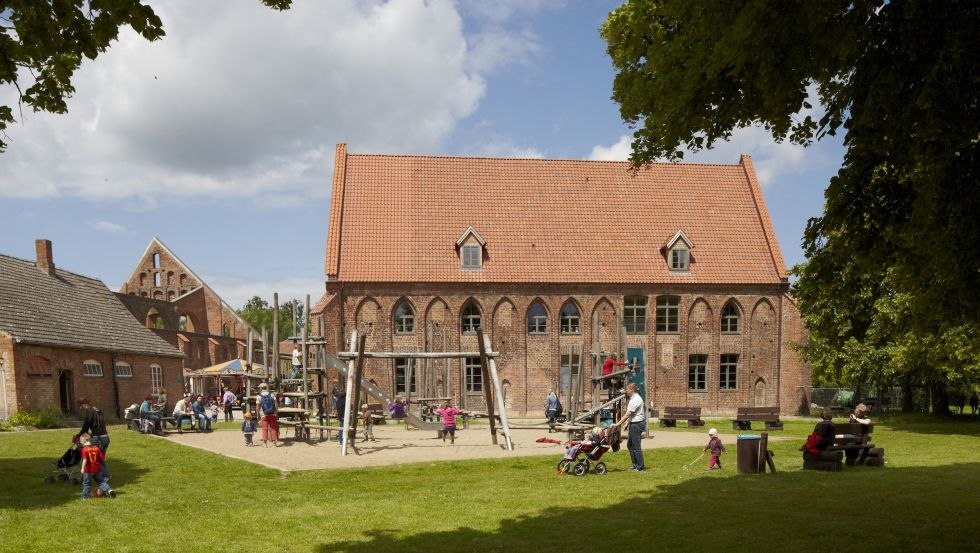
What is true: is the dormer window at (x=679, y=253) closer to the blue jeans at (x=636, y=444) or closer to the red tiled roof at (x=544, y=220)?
the red tiled roof at (x=544, y=220)

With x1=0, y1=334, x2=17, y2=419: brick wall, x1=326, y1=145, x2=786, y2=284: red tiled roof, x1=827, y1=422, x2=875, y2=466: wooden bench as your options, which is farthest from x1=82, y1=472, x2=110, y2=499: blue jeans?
x1=326, y1=145, x2=786, y2=284: red tiled roof

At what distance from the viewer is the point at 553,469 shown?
583 inches

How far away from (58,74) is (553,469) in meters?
Result: 11.3

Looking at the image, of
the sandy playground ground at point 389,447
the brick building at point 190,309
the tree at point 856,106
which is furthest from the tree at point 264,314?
the tree at point 856,106

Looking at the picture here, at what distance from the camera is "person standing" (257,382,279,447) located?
19.2 m

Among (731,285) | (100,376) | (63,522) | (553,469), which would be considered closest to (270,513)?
(63,522)

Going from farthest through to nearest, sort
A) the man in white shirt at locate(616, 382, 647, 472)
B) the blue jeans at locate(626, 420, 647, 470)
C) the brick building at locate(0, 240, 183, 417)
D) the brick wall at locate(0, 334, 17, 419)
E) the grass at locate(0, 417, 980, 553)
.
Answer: the brick building at locate(0, 240, 183, 417), the brick wall at locate(0, 334, 17, 419), the blue jeans at locate(626, 420, 647, 470), the man in white shirt at locate(616, 382, 647, 472), the grass at locate(0, 417, 980, 553)

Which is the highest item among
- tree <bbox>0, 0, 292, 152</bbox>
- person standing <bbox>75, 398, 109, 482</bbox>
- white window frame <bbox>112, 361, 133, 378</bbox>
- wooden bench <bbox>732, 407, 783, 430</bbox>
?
tree <bbox>0, 0, 292, 152</bbox>

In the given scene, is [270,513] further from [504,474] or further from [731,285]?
[731,285]

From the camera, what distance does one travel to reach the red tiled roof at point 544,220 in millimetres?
34906

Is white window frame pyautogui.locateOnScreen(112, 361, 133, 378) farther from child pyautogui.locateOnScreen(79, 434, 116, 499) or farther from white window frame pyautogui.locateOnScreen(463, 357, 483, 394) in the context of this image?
child pyautogui.locateOnScreen(79, 434, 116, 499)

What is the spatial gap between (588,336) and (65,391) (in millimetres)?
21816

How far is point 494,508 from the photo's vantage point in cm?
1046

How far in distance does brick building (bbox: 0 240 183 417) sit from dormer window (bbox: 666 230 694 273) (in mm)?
24184
